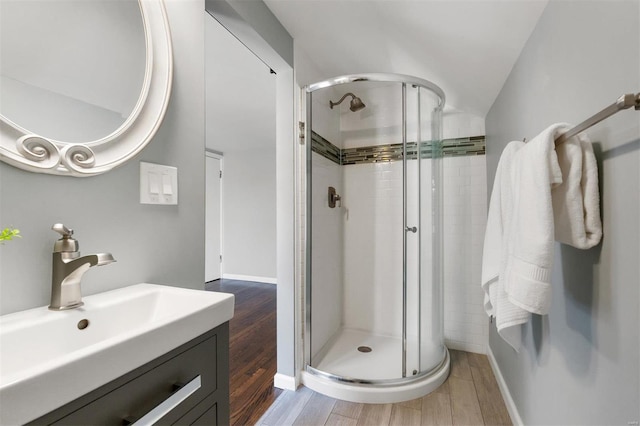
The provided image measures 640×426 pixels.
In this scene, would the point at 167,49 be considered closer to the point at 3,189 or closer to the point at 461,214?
the point at 3,189

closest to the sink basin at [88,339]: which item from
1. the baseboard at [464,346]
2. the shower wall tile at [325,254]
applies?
the shower wall tile at [325,254]

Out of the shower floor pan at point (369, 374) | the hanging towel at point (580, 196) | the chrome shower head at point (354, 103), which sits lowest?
the shower floor pan at point (369, 374)

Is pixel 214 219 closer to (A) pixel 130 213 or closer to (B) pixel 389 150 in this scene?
(B) pixel 389 150

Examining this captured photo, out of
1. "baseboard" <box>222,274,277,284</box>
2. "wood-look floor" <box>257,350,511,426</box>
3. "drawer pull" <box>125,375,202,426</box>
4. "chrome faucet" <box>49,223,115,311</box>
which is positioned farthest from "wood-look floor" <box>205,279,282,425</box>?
"chrome faucet" <box>49,223,115,311</box>

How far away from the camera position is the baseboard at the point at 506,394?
5.07 ft

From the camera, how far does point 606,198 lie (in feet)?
2.70

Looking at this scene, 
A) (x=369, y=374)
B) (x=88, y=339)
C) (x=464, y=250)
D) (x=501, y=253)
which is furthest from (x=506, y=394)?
(x=88, y=339)

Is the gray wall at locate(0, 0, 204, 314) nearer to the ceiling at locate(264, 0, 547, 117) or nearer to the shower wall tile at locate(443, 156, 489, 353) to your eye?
the ceiling at locate(264, 0, 547, 117)

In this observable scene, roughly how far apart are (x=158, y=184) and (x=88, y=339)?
0.48 m

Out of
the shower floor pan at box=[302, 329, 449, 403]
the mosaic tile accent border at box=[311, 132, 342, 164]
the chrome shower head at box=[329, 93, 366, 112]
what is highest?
the chrome shower head at box=[329, 93, 366, 112]

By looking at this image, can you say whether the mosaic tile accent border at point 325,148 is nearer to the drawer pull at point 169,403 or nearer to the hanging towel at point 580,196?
the hanging towel at point 580,196

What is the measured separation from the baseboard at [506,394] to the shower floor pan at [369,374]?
1.03 ft

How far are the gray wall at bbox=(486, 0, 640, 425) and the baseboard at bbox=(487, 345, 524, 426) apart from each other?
0.23 metres

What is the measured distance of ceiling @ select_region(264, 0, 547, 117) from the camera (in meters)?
1.35
